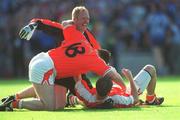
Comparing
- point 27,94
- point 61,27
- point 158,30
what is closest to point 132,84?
point 61,27

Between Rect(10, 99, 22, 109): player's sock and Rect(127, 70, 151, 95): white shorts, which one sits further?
Rect(127, 70, 151, 95): white shorts

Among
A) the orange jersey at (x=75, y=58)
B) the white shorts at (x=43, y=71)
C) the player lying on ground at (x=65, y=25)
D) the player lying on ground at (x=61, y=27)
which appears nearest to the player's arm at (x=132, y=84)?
the orange jersey at (x=75, y=58)

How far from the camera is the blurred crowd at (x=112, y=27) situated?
83.1 ft

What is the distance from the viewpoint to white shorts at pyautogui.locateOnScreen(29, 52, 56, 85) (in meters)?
11.8

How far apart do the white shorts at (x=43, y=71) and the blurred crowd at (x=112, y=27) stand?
13232 millimetres

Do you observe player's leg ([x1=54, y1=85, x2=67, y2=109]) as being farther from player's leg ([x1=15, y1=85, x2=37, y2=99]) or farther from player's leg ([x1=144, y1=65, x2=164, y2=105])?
player's leg ([x1=144, y1=65, x2=164, y2=105])

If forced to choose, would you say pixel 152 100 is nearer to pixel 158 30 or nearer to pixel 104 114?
pixel 104 114

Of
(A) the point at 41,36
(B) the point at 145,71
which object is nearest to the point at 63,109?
(B) the point at 145,71

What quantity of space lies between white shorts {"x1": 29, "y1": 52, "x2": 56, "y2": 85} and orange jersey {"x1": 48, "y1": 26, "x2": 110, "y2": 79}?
8 cm

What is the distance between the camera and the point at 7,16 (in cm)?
2580

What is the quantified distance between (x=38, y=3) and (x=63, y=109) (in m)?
14.3

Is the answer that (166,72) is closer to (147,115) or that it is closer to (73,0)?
(73,0)

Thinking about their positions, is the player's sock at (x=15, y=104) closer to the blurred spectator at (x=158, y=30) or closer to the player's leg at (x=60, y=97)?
the player's leg at (x=60, y=97)

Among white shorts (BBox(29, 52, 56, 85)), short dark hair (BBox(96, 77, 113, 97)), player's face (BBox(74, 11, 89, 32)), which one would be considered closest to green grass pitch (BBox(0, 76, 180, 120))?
short dark hair (BBox(96, 77, 113, 97))
